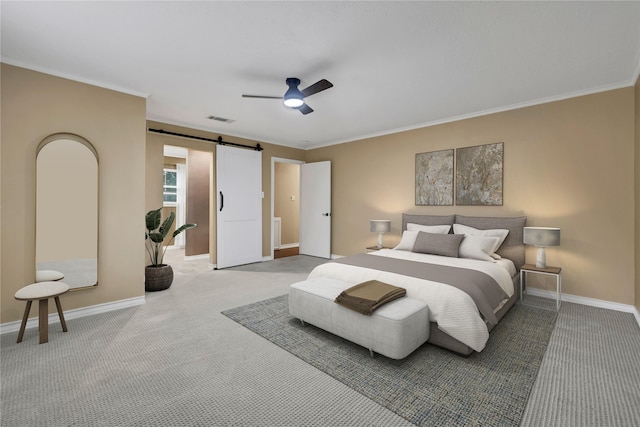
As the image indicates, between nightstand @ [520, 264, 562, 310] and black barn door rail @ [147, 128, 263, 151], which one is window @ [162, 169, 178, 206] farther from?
nightstand @ [520, 264, 562, 310]

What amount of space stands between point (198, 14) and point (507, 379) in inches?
132

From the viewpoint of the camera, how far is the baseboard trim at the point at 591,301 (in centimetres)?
329

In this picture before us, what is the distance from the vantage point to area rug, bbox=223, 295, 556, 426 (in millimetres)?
1732

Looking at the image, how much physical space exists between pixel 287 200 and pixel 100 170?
202 inches

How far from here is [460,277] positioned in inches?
108

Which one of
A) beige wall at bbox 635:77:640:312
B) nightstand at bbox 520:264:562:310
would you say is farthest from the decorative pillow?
beige wall at bbox 635:77:640:312

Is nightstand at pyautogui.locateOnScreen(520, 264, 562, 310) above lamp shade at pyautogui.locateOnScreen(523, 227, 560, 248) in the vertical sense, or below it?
below

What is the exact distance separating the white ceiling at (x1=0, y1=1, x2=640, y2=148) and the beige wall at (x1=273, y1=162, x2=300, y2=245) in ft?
12.9

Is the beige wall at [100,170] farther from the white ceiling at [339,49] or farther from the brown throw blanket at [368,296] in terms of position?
the brown throw blanket at [368,296]

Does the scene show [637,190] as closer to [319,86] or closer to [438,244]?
[438,244]

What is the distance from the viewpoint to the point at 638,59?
9.04ft

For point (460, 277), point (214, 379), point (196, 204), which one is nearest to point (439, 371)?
point (460, 277)

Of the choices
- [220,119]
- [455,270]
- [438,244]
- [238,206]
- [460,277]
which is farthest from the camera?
[238,206]

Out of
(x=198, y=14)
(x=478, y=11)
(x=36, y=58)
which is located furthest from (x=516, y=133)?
(x=36, y=58)
